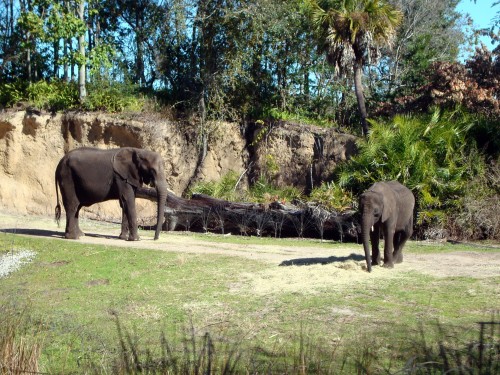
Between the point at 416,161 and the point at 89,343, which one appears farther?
the point at 416,161

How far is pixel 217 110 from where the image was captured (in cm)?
2905

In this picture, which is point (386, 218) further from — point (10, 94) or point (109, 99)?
point (10, 94)

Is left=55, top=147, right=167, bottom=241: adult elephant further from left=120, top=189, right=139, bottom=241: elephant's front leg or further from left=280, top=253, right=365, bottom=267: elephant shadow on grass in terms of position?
left=280, top=253, right=365, bottom=267: elephant shadow on grass

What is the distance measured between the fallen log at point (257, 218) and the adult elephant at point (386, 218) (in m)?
6.08

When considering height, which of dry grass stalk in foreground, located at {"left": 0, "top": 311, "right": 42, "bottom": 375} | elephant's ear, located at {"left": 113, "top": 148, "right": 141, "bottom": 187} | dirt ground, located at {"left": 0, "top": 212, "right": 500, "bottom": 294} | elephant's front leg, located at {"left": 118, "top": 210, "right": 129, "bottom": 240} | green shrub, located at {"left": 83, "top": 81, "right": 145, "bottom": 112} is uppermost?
green shrub, located at {"left": 83, "top": 81, "right": 145, "bottom": 112}

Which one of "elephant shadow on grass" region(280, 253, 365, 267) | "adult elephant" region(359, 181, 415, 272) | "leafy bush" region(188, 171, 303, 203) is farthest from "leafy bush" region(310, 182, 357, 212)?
"adult elephant" region(359, 181, 415, 272)

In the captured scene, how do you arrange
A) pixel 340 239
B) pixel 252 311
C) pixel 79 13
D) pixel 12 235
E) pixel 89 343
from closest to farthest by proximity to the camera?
pixel 89 343, pixel 252 311, pixel 12 235, pixel 340 239, pixel 79 13

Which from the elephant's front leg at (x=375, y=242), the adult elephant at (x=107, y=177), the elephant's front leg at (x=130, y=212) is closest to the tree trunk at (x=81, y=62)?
the adult elephant at (x=107, y=177)

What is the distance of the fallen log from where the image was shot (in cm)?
2114

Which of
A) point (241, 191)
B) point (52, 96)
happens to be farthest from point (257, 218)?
point (52, 96)

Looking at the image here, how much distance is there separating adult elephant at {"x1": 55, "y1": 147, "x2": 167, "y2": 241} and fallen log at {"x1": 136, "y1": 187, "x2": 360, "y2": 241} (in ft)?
13.8

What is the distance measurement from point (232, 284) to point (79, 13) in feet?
59.1

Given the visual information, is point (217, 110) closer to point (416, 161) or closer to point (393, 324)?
point (416, 161)

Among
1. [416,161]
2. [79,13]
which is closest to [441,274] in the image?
[416,161]
